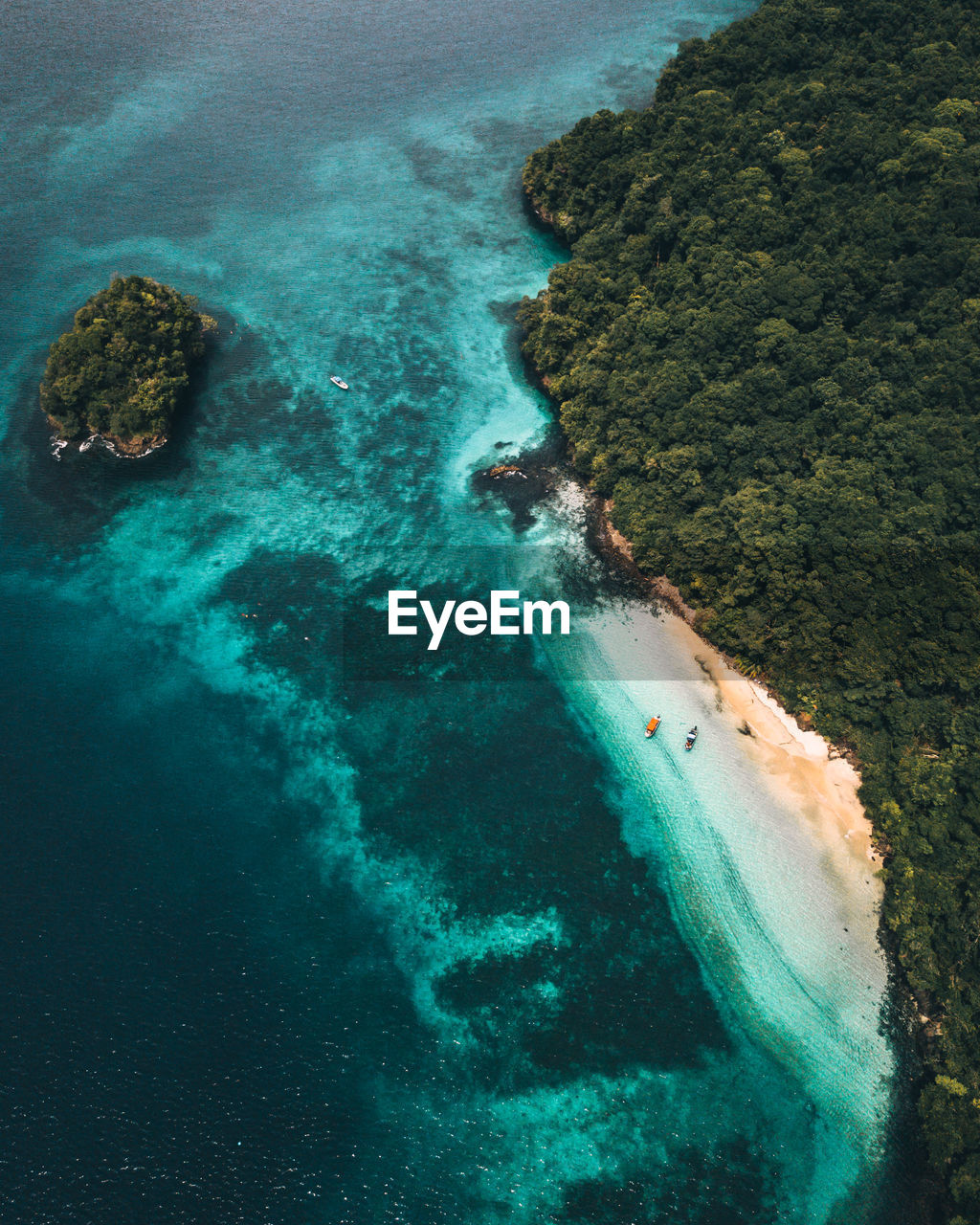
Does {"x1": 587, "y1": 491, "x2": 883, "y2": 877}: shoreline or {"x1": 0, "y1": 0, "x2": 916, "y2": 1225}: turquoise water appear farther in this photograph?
{"x1": 587, "y1": 491, "x2": 883, "y2": 877}: shoreline

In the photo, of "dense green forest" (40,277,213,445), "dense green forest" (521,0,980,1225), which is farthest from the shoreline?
"dense green forest" (40,277,213,445)

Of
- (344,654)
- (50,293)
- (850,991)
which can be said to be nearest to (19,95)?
(50,293)

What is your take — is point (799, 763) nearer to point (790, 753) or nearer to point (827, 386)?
point (790, 753)

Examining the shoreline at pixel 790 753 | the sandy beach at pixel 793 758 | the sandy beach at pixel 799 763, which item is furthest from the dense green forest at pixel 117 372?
the sandy beach at pixel 799 763

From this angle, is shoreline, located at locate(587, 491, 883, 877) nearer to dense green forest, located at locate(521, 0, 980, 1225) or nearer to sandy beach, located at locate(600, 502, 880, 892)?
sandy beach, located at locate(600, 502, 880, 892)

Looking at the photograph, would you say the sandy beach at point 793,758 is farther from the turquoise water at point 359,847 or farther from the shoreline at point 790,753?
the turquoise water at point 359,847
